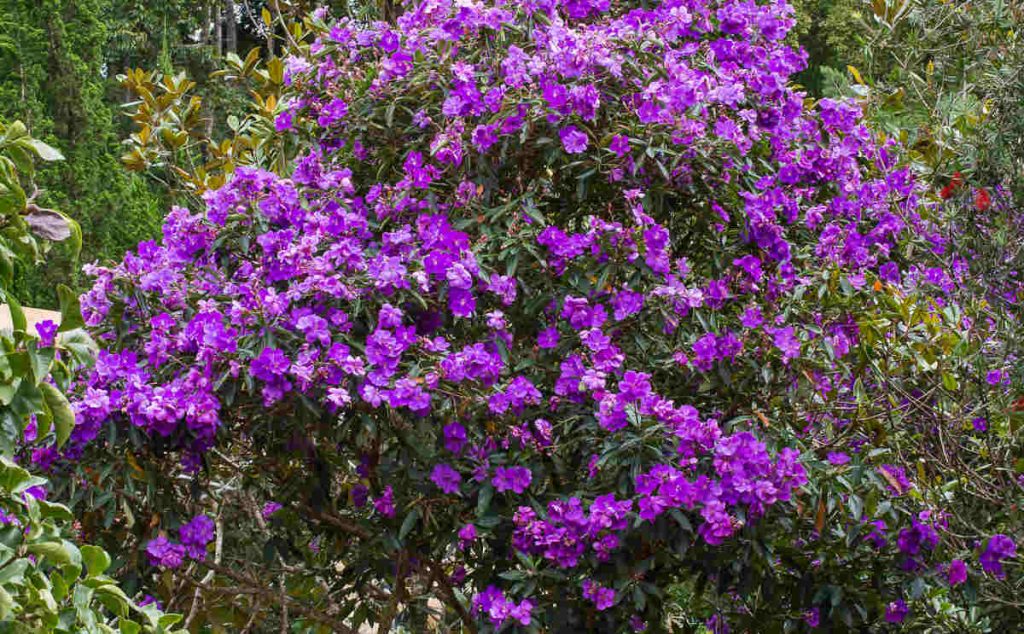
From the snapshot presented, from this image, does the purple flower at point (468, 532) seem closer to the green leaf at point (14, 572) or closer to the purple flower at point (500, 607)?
the purple flower at point (500, 607)

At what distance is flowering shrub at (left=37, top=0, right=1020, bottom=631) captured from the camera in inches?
103

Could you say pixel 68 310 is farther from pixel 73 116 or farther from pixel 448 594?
pixel 73 116

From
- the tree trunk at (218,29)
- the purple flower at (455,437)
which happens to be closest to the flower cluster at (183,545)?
the purple flower at (455,437)

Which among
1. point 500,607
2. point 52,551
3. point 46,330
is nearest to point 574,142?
point 500,607

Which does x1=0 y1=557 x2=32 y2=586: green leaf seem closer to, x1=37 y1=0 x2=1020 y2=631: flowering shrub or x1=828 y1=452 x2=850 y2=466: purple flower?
x1=37 y1=0 x2=1020 y2=631: flowering shrub

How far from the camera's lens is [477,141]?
2.88m

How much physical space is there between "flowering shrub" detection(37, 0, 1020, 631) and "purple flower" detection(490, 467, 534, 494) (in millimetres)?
16

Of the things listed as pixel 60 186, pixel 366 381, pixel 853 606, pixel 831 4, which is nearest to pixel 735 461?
pixel 853 606

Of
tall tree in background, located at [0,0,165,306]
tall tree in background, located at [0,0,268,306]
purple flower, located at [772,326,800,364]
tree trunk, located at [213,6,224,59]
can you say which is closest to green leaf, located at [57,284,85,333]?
purple flower, located at [772,326,800,364]

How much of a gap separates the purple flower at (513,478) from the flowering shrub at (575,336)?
0.6 inches

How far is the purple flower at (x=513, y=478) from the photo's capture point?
270 centimetres

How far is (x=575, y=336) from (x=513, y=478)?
1.17 ft

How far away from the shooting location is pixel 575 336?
2789 mm

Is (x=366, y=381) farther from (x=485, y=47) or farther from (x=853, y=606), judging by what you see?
(x=853, y=606)
